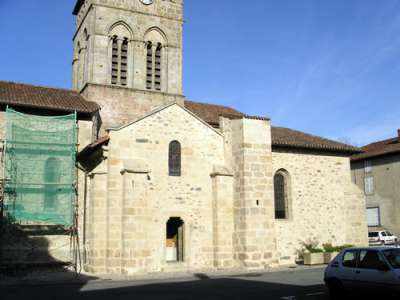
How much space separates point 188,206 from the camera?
59.5ft

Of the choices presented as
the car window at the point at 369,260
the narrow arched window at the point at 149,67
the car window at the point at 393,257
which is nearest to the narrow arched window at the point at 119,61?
the narrow arched window at the point at 149,67

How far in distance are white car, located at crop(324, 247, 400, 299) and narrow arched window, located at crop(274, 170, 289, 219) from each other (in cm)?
1059

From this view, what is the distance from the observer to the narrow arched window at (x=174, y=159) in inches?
716

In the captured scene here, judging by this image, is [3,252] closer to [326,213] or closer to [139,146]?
[139,146]

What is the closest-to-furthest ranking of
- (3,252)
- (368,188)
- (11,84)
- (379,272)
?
1. (379,272)
2. (3,252)
3. (11,84)
4. (368,188)

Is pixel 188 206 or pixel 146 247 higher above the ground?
pixel 188 206

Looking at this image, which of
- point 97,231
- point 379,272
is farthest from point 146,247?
point 379,272

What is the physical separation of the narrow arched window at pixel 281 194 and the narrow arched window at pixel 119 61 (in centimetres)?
916

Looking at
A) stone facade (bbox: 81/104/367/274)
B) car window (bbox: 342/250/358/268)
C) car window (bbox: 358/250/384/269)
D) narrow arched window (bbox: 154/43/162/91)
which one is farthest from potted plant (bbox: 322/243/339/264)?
narrow arched window (bbox: 154/43/162/91)

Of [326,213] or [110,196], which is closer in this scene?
[110,196]

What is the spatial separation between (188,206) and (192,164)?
5.42 feet

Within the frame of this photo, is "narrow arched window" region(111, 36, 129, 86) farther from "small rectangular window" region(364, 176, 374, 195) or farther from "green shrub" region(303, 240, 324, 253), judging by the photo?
"small rectangular window" region(364, 176, 374, 195)

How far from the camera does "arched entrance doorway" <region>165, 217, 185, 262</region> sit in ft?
59.0

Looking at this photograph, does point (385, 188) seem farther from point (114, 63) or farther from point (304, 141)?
point (114, 63)
